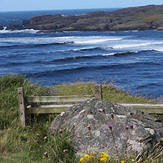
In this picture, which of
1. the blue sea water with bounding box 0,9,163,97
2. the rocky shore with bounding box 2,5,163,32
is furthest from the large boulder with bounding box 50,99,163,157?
the rocky shore with bounding box 2,5,163,32

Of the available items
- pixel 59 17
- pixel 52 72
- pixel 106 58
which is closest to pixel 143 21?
pixel 59 17

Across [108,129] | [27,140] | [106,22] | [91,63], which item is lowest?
[106,22]

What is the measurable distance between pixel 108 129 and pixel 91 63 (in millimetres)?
30702

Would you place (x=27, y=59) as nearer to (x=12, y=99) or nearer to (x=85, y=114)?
(x=12, y=99)

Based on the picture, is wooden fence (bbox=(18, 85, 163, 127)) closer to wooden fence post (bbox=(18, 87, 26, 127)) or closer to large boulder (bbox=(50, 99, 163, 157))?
wooden fence post (bbox=(18, 87, 26, 127))

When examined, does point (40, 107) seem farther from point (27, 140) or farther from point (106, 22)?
point (106, 22)

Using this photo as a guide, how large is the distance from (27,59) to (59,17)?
54.4m

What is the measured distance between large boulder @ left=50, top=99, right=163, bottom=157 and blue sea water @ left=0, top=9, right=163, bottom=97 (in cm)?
1437

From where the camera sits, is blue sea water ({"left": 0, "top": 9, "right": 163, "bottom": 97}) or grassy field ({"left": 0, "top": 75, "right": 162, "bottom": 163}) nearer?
grassy field ({"left": 0, "top": 75, "right": 162, "bottom": 163})

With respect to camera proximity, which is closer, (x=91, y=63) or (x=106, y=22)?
(x=91, y=63)

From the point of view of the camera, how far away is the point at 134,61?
124ft

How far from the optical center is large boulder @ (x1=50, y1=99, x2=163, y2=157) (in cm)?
655

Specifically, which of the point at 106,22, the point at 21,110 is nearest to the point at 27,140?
the point at 21,110

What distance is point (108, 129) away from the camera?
683cm
